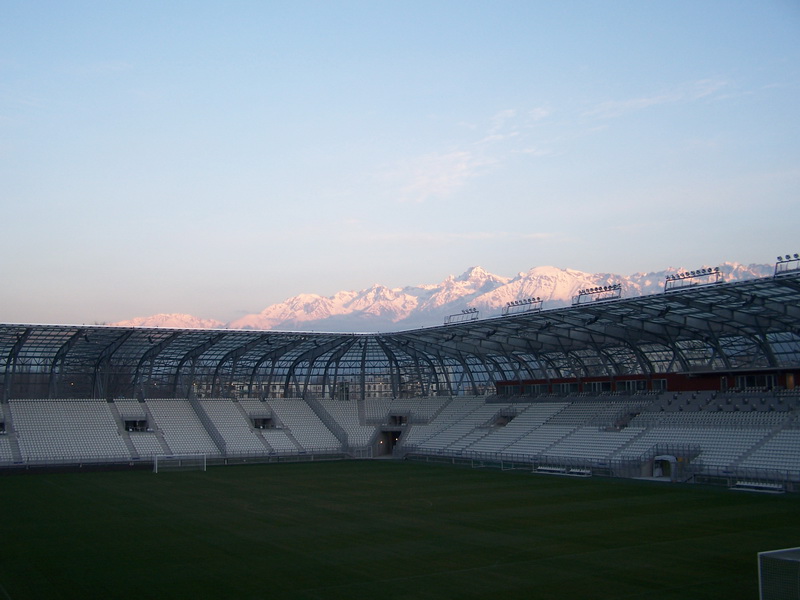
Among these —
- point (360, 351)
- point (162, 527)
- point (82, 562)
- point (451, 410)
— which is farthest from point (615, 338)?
point (82, 562)

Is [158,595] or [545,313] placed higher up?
[545,313]

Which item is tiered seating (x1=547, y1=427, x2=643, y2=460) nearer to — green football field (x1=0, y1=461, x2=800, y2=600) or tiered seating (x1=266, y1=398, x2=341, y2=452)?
green football field (x1=0, y1=461, x2=800, y2=600)

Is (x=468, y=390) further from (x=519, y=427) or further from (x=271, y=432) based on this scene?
(x=271, y=432)

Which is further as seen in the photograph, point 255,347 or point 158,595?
point 255,347

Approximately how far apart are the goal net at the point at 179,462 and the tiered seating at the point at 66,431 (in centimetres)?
291

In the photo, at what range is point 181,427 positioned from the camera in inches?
2662

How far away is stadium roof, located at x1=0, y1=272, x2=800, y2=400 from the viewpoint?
48719 mm

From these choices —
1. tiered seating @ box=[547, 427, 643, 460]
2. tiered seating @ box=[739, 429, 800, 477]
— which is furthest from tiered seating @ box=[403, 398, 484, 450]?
tiered seating @ box=[739, 429, 800, 477]

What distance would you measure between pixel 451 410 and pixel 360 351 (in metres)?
10.2

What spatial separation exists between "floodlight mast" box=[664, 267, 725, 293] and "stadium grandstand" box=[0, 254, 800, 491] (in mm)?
173

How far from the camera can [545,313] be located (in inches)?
2090

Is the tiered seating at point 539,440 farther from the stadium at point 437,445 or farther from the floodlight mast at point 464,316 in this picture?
the floodlight mast at point 464,316

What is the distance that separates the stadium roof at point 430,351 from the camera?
48.7 metres

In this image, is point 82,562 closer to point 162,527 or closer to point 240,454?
point 162,527
